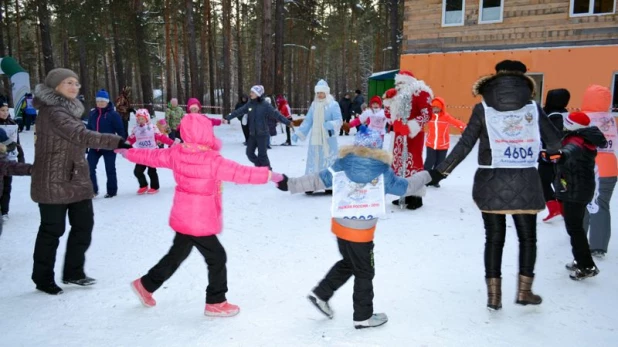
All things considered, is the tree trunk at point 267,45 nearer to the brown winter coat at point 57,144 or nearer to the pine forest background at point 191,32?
the pine forest background at point 191,32

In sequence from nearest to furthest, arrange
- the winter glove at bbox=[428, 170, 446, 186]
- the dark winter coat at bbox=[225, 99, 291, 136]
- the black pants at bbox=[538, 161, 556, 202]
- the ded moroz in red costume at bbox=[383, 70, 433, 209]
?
the winter glove at bbox=[428, 170, 446, 186]
the black pants at bbox=[538, 161, 556, 202]
the ded moroz in red costume at bbox=[383, 70, 433, 209]
the dark winter coat at bbox=[225, 99, 291, 136]

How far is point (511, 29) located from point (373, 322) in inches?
613

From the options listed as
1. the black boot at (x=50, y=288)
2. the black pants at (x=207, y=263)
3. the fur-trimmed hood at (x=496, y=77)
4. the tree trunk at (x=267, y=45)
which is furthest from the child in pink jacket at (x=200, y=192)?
the tree trunk at (x=267, y=45)

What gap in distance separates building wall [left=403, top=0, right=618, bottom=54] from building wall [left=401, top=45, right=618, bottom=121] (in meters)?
0.28

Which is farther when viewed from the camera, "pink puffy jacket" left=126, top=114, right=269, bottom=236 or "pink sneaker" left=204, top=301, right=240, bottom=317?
"pink sneaker" left=204, top=301, right=240, bottom=317

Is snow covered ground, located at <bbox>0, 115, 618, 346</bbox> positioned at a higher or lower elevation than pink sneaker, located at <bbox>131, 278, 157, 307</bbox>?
lower

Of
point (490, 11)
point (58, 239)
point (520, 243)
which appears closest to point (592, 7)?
point (490, 11)

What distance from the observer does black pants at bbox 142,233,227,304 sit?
143 inches

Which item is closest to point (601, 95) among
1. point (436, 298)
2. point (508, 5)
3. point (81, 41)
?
point (436, 298)

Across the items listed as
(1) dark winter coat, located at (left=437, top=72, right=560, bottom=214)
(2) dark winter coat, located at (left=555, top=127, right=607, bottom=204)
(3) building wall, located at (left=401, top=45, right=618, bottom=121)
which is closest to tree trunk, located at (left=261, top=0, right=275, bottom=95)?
(3) building wall, located at (left=401, top=45, right=618, bottom=121)

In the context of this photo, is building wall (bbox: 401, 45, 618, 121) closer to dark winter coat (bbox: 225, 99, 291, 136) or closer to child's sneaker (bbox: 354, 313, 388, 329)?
dark winter coat (bbox: 225, 99, 291, 136)

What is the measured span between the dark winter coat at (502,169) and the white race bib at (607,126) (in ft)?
3.62

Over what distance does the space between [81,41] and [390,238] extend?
79.9 feet

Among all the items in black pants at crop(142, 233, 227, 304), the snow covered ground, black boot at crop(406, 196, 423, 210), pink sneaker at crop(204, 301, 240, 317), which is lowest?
the snow covered ground
